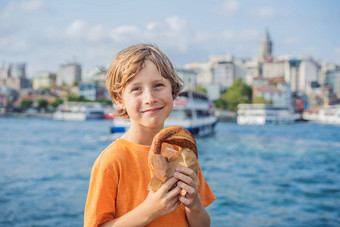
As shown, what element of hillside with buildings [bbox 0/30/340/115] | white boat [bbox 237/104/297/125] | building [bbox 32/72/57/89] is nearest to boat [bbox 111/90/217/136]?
white boat [bbox 237/104/297/125]

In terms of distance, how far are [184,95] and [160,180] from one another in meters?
26.8

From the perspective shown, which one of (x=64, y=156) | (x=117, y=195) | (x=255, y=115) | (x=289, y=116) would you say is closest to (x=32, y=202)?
(x=117, y=195)

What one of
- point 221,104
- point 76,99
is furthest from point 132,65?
point 76,99

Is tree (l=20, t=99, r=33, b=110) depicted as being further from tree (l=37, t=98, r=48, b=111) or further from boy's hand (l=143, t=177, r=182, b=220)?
boy's hand (l=143, t=177, r=182, b=220)

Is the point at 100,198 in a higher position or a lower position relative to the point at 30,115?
higher

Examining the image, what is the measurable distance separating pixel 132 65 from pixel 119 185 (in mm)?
439

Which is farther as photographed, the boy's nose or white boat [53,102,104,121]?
white boat [53,102,104,121]

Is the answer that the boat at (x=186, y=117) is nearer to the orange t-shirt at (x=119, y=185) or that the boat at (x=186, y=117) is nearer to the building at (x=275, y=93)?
the orange t-shirt at (x=119, y=185)

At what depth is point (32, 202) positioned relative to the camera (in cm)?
866

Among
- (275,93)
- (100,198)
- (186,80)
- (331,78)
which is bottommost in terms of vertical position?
(275,93)

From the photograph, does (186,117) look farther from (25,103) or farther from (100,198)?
(25,103)

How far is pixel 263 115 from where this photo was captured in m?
58.9

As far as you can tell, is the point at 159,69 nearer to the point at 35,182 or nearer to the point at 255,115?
the point at 35,182

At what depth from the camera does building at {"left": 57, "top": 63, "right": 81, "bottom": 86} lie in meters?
129
